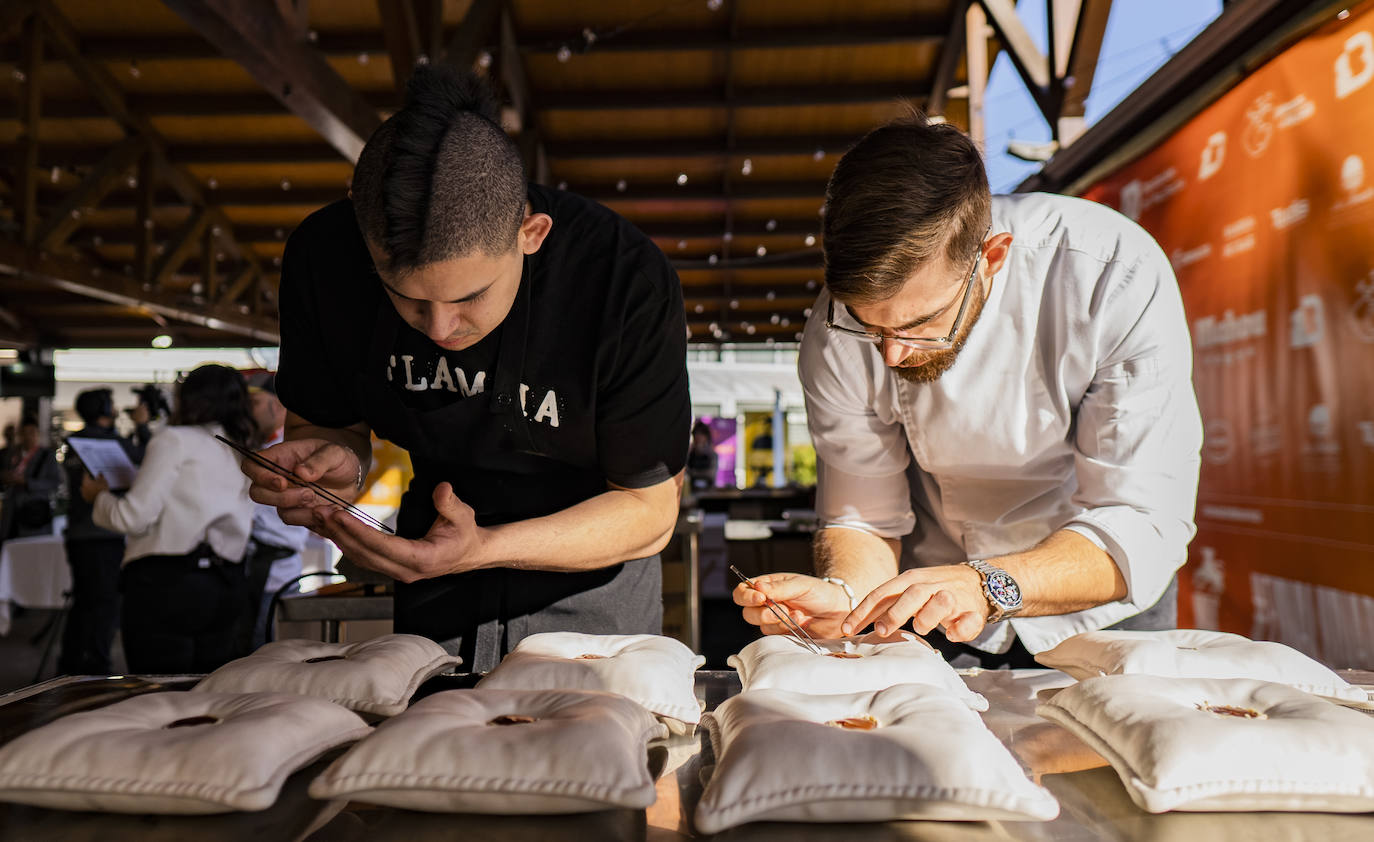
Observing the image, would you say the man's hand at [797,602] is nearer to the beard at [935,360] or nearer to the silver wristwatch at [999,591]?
the silver wristwatch at [999,591]

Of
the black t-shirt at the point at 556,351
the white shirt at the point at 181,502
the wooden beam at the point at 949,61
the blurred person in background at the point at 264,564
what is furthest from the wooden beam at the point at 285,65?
the wooden beam at the point at 949,61

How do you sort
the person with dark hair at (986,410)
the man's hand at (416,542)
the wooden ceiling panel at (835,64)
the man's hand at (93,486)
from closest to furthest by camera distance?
the man's hand at (416,542)
the person with dark hair at (986,410)
the man's hand at (93,486)
the wooden ceiling panel at (835,64)

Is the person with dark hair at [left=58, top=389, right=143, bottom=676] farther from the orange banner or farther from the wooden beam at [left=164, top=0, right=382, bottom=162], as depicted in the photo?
the orange banner

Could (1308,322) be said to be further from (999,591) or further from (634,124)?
(634,124)

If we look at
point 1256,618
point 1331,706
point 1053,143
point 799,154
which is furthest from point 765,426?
point 1331,706

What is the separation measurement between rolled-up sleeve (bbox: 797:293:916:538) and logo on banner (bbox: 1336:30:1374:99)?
1.71 m

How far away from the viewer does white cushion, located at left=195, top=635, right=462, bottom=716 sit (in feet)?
3.56

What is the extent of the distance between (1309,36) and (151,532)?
13.3ft

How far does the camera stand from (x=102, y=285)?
8.91 m

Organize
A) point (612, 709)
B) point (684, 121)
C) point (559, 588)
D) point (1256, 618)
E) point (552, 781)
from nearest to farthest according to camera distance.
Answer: point (552, 781)
point (612, 709)
point (559, 588)
point (1256, 618)
point (684, 121)

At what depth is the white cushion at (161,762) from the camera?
2.59 ft

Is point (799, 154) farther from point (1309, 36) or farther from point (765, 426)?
point (1309, 36)

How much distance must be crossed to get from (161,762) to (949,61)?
7.74m

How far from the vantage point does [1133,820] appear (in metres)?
0.79
